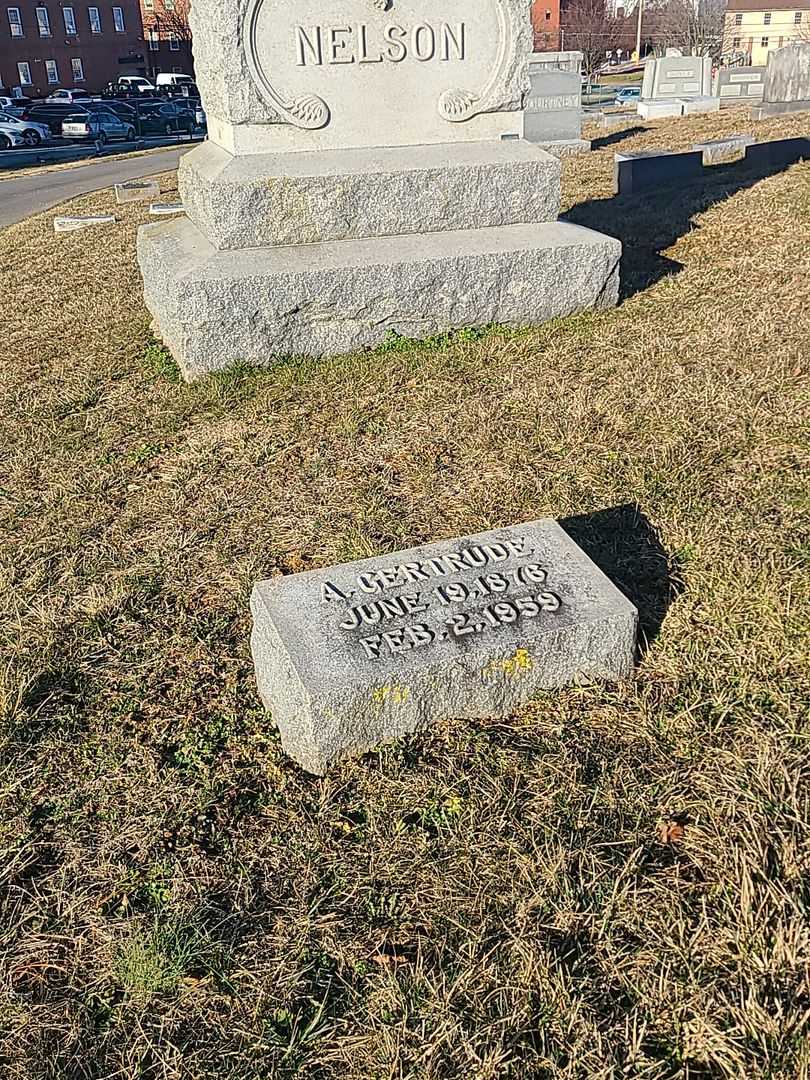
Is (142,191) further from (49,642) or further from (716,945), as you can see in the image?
(716,945)

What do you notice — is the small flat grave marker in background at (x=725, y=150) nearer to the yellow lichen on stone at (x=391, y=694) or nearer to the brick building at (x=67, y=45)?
the yellow lichen on stone at (x=391, y=694)

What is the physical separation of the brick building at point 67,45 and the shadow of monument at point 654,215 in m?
47.7

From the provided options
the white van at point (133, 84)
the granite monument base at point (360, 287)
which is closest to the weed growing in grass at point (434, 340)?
the granite monument base at point (360, 287)

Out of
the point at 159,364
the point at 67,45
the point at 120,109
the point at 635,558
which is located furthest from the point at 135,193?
the point at 67,45

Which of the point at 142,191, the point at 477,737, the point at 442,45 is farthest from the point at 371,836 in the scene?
A: the point at 142,191

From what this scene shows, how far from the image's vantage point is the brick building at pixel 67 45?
4628 cm

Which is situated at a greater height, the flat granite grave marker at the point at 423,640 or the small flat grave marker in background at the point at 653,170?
the small flat grave marker in background at the point at 653,170

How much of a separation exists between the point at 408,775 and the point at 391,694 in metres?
0.22

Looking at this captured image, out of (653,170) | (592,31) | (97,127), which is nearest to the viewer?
(653,170)

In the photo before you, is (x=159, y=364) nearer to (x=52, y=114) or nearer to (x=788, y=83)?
Answer: (x=788, y=83)

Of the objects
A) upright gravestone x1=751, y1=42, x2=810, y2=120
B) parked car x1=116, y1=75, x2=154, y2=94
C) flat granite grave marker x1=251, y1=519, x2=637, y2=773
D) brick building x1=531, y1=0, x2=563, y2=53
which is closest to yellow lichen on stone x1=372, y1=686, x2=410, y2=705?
flat granite grave marker x1=251, y1=519, x2=637, y2=773

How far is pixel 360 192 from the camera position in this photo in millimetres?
5195

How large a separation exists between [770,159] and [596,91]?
121 ft

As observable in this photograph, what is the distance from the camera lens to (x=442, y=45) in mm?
5305
